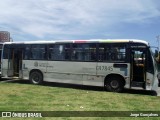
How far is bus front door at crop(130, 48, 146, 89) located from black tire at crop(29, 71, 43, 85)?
6022mm

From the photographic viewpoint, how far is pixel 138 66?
17.9m

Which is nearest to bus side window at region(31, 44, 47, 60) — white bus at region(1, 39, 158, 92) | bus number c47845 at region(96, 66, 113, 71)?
white bus at region(1, 39, 158, 92)

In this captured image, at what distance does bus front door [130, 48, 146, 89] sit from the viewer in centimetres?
1764

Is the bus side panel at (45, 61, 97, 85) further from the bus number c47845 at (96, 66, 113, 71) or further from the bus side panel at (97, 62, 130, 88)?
the bus side panel at (97, 62, 130, 88)

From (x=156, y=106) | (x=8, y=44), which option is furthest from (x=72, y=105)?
(x=8, y=44)

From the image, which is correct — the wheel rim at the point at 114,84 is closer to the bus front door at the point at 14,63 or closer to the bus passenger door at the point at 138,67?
the bus passenger door at the point at 138,67

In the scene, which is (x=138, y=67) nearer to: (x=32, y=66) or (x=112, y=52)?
(x=112, y=52)

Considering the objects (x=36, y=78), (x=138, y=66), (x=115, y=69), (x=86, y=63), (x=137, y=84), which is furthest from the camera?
(x=36, y=78)

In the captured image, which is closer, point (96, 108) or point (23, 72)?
point (96, 108)

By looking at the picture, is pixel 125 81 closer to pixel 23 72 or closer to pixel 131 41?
pixel 131 41

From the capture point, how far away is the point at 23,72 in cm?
2197

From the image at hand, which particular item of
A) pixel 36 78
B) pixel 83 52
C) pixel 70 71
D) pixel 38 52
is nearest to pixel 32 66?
pixel 36 78

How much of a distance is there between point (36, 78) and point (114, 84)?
17.6ft

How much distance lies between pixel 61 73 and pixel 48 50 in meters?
1.63
